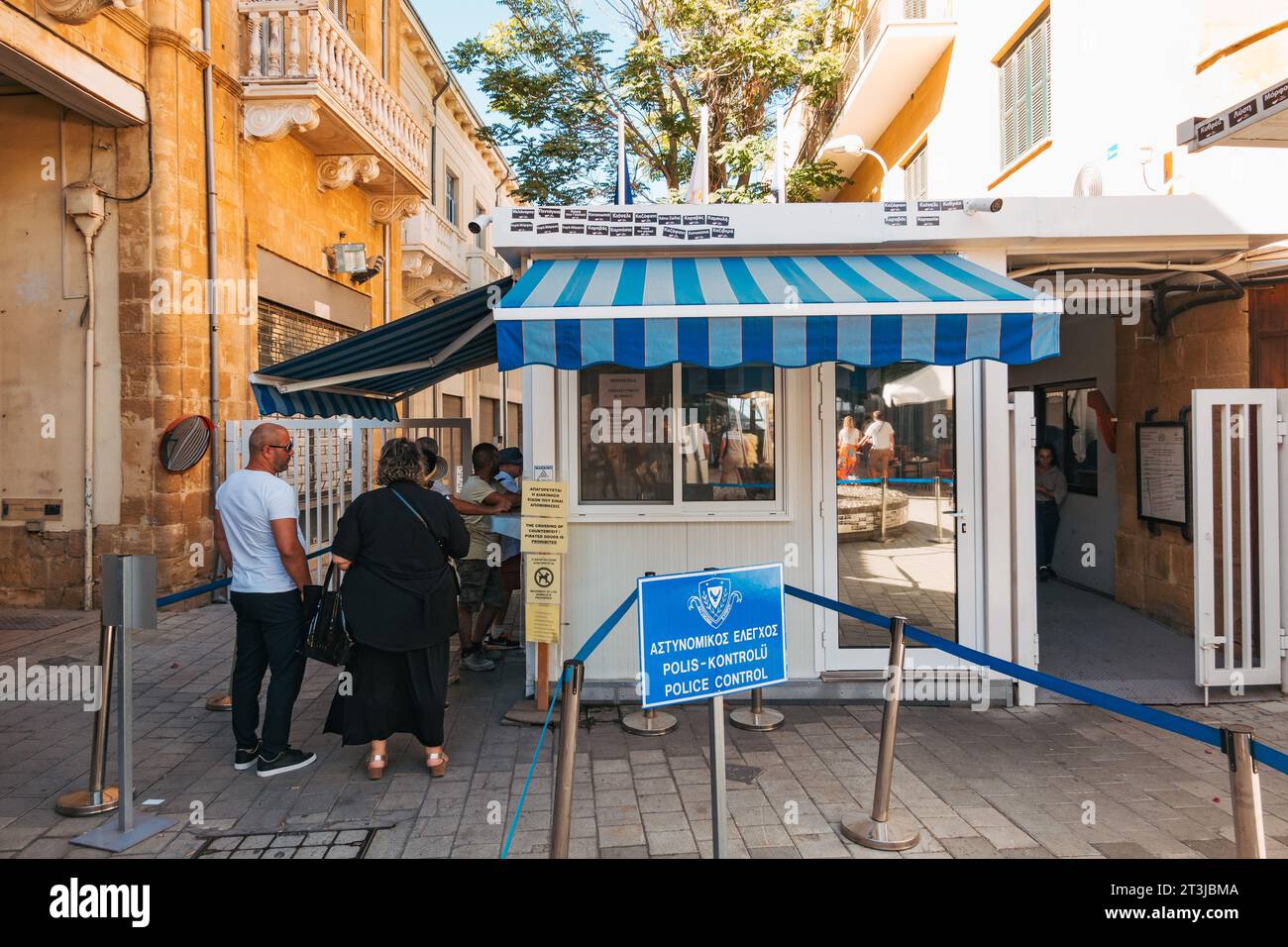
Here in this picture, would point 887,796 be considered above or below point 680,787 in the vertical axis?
above

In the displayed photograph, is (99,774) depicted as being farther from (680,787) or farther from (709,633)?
(709,633)

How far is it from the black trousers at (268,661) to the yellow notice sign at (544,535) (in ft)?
4.83

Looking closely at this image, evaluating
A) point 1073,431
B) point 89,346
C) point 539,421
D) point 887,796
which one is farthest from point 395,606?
point 1073,431

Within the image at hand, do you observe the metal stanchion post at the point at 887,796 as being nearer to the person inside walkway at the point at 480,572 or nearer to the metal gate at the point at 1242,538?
the metal gate at the point at 1242,538

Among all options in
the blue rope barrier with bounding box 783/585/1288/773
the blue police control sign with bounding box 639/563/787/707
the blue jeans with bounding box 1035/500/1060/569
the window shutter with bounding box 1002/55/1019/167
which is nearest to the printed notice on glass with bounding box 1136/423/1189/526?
the blue jeans with bounding box 1035/500/1060/569

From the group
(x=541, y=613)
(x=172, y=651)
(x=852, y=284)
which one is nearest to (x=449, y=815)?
(x=541, y=613)

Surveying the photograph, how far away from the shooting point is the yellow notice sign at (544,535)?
18.9 feet

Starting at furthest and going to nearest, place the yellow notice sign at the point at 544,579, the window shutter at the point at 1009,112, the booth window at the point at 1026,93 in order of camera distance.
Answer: the window shutter at the point at 1009,112 < the booth window at the point at 1026,93 < the yellow notice sign at the point at 544,579

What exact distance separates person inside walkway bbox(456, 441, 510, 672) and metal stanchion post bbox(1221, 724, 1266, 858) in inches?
206

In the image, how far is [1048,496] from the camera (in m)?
10.6

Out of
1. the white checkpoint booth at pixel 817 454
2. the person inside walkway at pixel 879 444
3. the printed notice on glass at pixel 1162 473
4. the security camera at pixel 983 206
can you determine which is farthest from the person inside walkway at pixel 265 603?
the printed notice on glass at pixel 1162 473

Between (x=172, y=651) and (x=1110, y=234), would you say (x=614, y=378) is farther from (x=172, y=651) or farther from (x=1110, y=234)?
(x=172, y=651)

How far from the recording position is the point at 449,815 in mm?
4344

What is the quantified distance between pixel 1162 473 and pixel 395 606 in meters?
7.22
